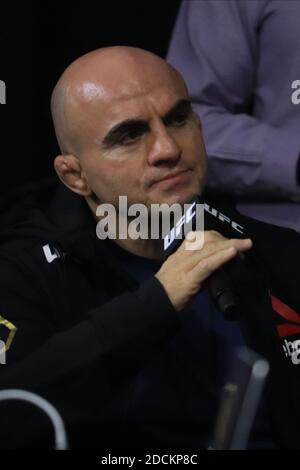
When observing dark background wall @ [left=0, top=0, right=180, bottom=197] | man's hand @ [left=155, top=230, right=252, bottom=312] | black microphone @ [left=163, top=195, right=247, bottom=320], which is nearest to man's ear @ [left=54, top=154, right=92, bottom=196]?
black microphone @ [left=163, top=195, right=247, bottom=320]

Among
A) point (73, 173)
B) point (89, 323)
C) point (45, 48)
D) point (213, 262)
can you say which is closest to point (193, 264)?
point (213, 262)

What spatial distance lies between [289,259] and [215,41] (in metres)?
0.50

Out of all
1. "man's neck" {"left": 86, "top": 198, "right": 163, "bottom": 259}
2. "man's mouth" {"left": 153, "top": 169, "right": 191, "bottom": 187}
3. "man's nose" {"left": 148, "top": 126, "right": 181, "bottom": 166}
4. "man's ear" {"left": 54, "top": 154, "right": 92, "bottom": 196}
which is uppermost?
"man's nose" {"left": 148, "top": 126, "right": 181, "bottom": 166}

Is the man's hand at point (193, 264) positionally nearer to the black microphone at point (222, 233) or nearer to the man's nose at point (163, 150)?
the black microphone at point (222, 233)

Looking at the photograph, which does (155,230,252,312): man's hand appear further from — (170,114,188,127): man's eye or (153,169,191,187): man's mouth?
(170,114,188,127): man's eye

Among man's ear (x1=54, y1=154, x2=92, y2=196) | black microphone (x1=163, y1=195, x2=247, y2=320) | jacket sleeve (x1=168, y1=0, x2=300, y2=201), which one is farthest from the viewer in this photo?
jacket sleeve (x1=168, y1=0, x2=300, y2=201)

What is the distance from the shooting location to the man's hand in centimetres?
→ 104

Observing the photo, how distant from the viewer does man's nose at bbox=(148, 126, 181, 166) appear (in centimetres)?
127

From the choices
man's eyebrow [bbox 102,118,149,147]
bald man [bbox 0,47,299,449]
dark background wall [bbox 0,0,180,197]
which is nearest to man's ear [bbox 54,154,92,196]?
bald man [bbox 0,47,299,449]

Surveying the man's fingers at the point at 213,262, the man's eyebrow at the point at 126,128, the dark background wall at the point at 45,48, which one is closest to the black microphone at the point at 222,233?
the man's fingers at the point at 213,262

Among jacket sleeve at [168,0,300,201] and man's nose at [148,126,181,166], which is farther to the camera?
jacket sleeve at [168,0,300,201]

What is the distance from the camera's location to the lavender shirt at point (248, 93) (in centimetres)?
152

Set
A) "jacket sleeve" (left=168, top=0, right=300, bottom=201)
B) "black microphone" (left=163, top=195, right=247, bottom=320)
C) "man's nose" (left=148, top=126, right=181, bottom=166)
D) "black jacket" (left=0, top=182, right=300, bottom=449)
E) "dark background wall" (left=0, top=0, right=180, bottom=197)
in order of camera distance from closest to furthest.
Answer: "black microphone" (left=163, top=195, right=247, bottom=320)
"black jacket" (left=0, top=182, right=300, bottom=449)
"man's nose" (left=148, top=126, right=181, bottom=166)
"jacket sleeve" (left=168, top=0, right=300, bottom=201)
"dark background wall" (left=0, top=0, right=180, bottom=197)

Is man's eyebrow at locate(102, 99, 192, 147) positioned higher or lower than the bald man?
higher
